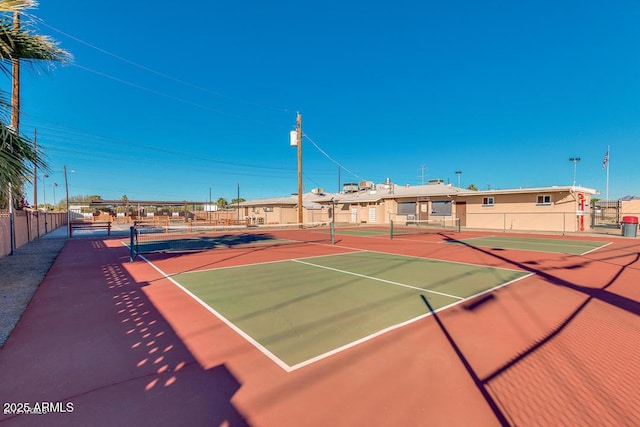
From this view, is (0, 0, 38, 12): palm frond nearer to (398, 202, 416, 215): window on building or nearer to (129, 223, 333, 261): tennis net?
(129, 223, 333, 261): tennis net

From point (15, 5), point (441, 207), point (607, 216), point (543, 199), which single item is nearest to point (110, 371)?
point (15, 5)

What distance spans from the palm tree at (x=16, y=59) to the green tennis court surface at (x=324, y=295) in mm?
3917

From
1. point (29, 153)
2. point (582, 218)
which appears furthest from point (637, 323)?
point (582, 218)

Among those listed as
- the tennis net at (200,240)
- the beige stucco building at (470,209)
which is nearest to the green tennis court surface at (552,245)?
the beige stucco building at (470,209)

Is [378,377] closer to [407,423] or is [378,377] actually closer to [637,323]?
[407,423]

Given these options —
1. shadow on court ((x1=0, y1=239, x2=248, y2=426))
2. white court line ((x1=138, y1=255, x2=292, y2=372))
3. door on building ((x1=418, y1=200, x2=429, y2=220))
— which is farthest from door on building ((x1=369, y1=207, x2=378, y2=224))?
shadow on court ((x1=0, y1=239, x2=248, y2=426))

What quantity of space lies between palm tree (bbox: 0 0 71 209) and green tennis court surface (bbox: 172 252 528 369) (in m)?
3.92

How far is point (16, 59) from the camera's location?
6.14 metres

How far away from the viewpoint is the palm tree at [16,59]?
5191 millimetres

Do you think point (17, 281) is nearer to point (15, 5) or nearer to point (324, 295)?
point (15, 5)

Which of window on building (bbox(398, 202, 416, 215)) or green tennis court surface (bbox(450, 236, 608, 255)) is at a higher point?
window on building (bbox(398, 202, 416, 215))

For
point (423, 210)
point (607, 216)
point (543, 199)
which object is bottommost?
point (607, 216)

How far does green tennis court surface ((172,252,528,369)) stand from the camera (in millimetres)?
4430

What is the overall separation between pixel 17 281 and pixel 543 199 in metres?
31.1
